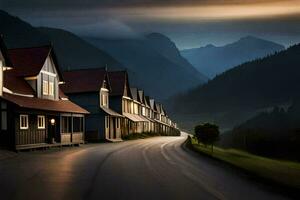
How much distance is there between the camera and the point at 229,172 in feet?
68.9

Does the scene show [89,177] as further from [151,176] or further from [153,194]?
[153,194]

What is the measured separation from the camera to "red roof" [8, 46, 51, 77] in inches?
1807

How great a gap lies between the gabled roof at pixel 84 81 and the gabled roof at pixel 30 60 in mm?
13974

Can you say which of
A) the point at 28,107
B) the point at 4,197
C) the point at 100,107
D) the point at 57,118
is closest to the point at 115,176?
the point at 4,197

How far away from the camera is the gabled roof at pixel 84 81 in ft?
213

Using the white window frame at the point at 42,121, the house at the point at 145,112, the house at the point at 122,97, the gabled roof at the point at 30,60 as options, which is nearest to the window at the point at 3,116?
the white window frame at the point at 42,121

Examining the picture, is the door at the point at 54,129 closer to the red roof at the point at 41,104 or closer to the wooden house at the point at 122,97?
the red roof at the point at 41,104

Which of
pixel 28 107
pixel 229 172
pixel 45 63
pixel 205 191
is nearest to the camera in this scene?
pixel 205 191

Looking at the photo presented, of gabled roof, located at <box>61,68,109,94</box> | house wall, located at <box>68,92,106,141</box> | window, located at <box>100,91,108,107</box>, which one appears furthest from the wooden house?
house wall, located at <box>68,92,106,141</box>

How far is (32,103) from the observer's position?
4041cm

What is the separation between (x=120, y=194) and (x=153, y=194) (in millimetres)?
843

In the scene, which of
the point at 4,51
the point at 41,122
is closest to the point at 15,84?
the point at 41,122

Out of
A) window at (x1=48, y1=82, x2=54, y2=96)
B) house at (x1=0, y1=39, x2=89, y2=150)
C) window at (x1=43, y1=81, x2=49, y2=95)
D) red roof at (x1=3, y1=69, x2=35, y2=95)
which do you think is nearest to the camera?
house at (x1=0, y1=39, x2=89, y2=150)

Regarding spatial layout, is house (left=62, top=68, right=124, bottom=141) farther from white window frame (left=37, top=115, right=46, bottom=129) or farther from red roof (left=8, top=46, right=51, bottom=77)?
white window frame (left=37, top=115, right=46, bottom=129)
